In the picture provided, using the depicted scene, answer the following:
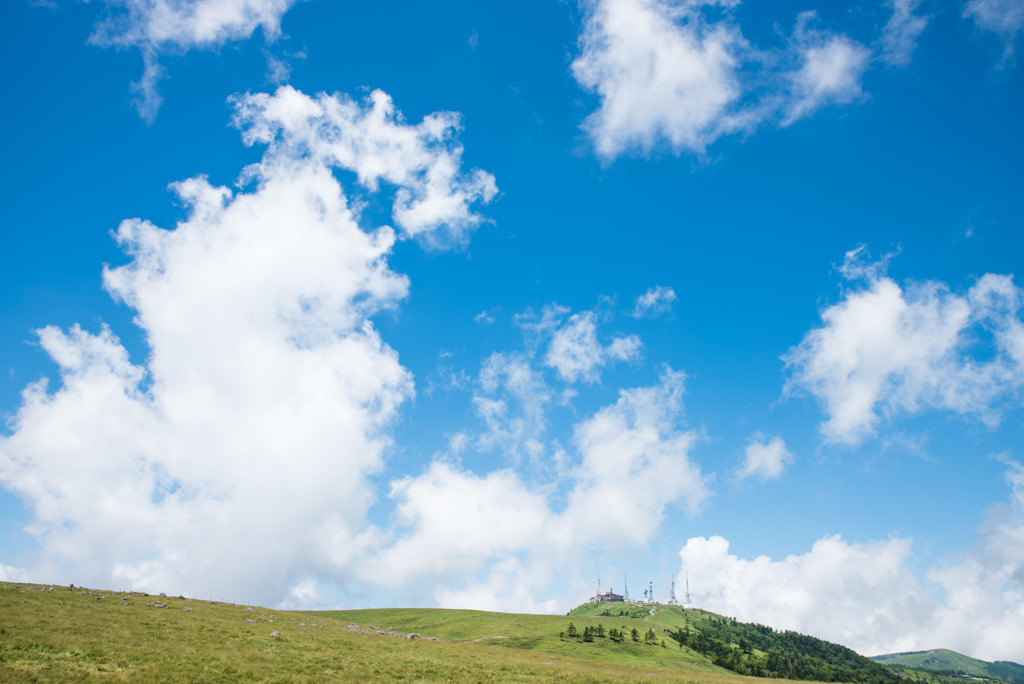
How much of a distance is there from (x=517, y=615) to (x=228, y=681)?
156m

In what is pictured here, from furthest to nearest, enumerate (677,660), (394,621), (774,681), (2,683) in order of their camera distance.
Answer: (394,621)
(677,660)
(774,681)
(2,683)

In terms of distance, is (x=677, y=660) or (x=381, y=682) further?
(x=677, y=660)

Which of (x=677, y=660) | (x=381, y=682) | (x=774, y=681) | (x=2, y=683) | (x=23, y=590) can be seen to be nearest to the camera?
(x=2, y=683)

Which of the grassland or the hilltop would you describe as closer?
the grassland

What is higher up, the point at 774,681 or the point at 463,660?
the point at 463,660

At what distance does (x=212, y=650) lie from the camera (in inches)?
2138

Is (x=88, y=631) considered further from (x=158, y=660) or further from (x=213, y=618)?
(x=213, y=618)

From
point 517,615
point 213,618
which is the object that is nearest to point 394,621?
point 517,615

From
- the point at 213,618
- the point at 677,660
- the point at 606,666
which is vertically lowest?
the point at 677,660

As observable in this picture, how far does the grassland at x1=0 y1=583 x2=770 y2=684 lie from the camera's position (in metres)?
45.8

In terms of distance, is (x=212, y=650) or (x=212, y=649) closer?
(x=212, y=650)

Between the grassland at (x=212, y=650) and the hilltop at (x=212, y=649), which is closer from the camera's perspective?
the grassland at (x=212, y=650)

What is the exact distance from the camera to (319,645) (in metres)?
62.8

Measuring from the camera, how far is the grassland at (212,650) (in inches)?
1804
